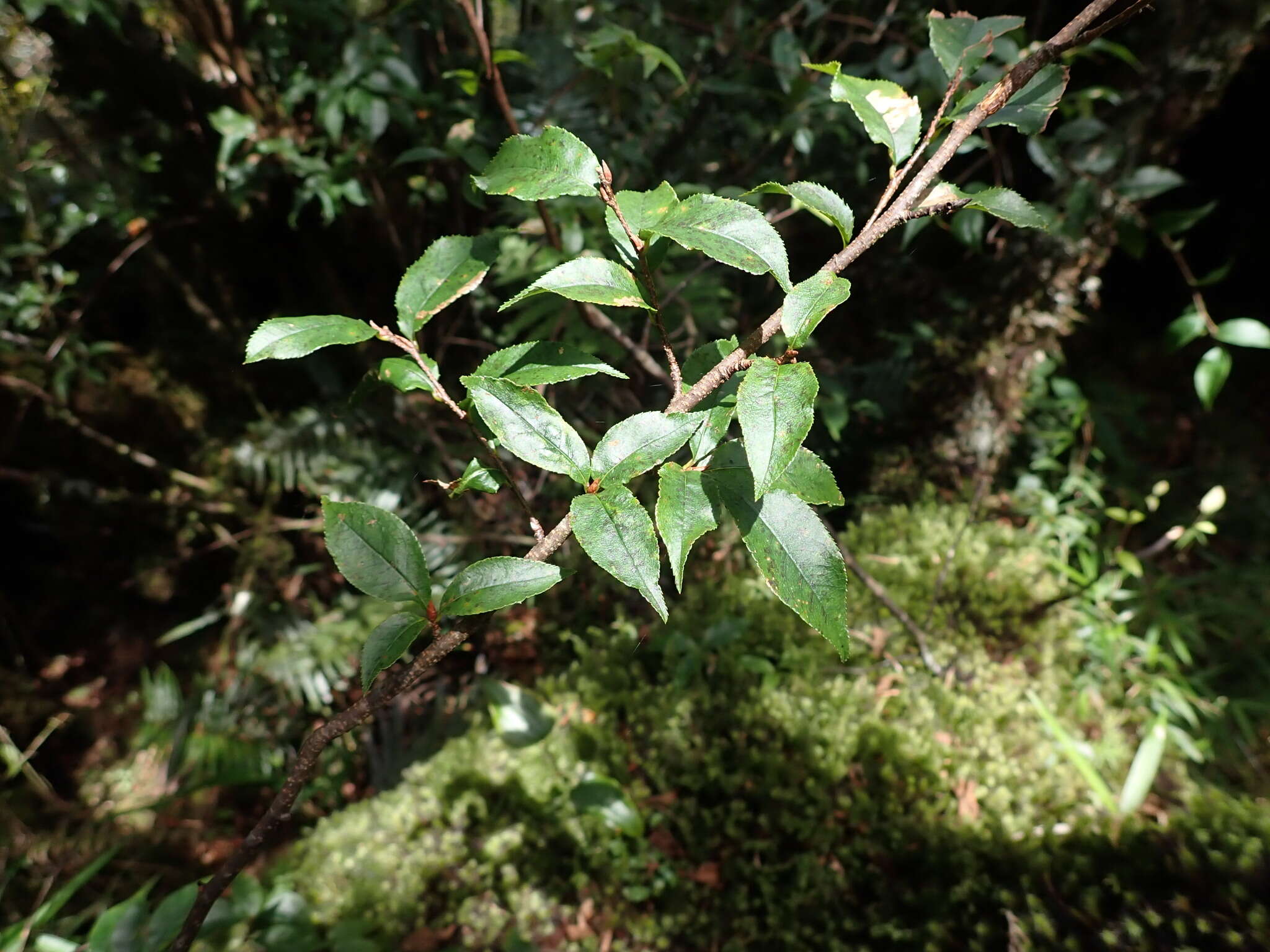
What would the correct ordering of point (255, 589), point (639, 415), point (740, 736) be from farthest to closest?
1. point (255, 589)
2. point (740, 736)
3. point (639, 415)

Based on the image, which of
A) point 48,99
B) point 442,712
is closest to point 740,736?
point 442,712

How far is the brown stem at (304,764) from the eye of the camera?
0.55 meters

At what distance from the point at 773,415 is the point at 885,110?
0.47 m

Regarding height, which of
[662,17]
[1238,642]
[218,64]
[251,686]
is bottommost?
[1238,642]

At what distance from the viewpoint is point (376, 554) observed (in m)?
0.61

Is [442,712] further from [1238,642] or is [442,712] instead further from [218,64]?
[1238,642]

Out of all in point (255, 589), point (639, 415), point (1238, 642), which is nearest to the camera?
point (639, 415)

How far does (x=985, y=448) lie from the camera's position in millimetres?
2381

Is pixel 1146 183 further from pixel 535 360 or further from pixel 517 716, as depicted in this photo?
pixel 517 716

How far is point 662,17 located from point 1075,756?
266cm

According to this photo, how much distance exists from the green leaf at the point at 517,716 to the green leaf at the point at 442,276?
1.28m

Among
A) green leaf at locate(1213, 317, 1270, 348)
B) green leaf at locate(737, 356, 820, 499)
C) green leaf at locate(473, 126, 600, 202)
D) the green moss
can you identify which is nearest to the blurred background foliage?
the green moss

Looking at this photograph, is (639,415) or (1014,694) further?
(1014,694)

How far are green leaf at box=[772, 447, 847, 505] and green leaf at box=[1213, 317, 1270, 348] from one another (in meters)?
1.57
